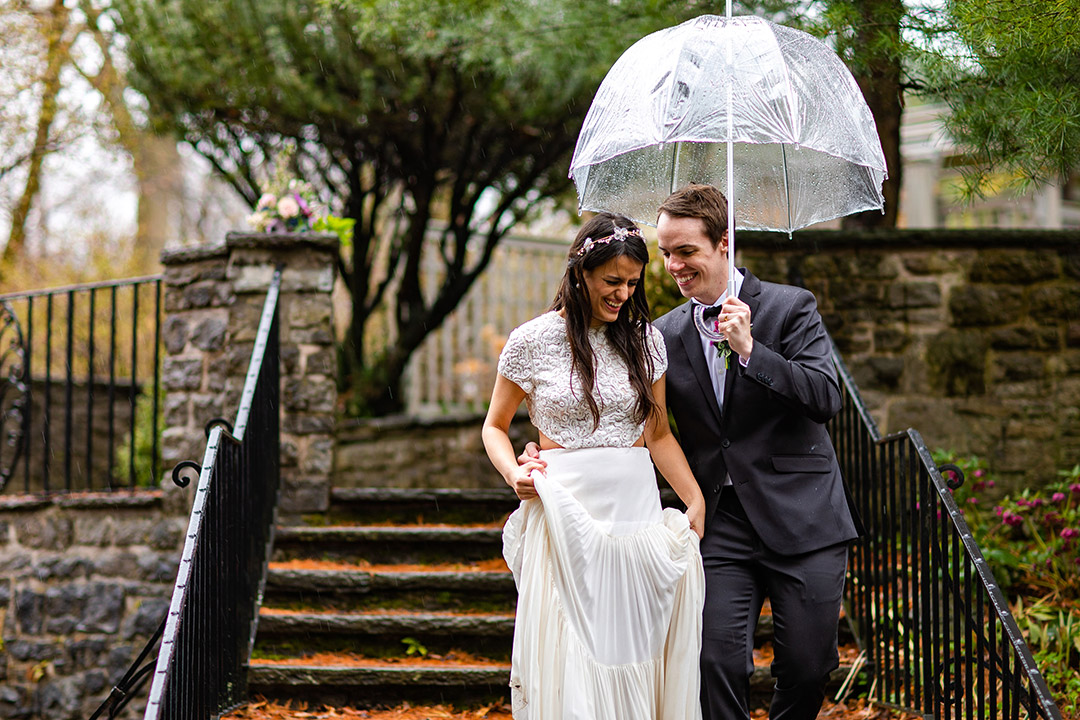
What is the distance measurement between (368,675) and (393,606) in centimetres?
58

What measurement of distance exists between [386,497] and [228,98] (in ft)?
11.8

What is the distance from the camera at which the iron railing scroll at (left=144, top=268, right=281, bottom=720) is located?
9.93 feet

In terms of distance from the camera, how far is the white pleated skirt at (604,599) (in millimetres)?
2648

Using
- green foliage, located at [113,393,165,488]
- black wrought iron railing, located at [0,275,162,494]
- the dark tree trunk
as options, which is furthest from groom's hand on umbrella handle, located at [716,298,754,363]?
green foliage, located at [113,393,165,488]

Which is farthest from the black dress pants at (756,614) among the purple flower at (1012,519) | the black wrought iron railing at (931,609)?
A: the purple flower at (1012,519)

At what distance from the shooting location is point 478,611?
4.64 metres

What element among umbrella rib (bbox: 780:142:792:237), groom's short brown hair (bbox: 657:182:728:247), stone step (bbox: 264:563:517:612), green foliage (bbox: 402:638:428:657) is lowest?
green foliage (bbox: 402:638:428:657)

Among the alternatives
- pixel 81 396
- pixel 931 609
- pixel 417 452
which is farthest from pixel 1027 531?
pixel 81 396

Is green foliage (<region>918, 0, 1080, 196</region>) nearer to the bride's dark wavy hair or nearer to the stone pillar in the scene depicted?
the bride's dark wavy hair

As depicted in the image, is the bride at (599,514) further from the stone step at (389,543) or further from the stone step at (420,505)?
the stone step at (420,505)

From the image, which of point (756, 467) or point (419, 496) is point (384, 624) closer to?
point (419, 496)

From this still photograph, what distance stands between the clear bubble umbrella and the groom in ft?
0.59

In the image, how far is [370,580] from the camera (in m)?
4.62

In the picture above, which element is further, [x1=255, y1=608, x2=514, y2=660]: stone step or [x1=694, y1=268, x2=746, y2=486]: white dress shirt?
[x1=255, y1=608, x2=514, y2=660]: stone step
